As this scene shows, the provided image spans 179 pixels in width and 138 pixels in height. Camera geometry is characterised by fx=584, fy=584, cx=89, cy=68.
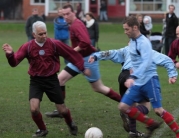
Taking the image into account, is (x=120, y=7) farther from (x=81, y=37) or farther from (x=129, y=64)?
(x=129, y=64)

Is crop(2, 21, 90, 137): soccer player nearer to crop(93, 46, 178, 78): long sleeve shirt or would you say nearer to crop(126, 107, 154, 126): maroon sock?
crop(93, 46, 178, 78): long sleeve shirt

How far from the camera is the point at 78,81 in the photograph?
16297mm

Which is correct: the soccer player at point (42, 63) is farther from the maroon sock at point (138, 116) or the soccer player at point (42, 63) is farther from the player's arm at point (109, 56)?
the maroon sock at point (138, 116)

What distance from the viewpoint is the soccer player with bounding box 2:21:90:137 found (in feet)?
28.1

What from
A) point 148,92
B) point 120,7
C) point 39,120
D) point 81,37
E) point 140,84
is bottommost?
point 120,7

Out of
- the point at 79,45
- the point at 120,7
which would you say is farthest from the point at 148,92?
the point at 120,7

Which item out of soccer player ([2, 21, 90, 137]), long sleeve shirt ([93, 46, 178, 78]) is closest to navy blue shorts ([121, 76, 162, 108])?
long sleeve shirt ([93, 46, 178, 78])

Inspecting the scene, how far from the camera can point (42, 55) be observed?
8.61 meters

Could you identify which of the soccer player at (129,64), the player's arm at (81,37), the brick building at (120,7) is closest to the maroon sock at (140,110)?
the soccer player at (129,64)

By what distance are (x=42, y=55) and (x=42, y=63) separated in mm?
118

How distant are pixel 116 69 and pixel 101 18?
92.6 ft

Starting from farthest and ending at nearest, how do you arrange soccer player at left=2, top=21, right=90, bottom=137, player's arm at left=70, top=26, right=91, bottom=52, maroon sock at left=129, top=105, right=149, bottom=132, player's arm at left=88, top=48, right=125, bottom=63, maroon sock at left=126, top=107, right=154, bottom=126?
player's arm at left=70, top=26, right=91, bottom=52, player's arm at left=88, top=48, right=125, bottom=63, soccer player at left=2, top=21, right=90, bottom=137, maroon sock at left=129, top=105, right=149, bottom=132, maroon sock at left=126, top=107, right=154, bottom=126

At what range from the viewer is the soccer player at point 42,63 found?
855cm

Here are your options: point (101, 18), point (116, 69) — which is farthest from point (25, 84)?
point (101, 18)
